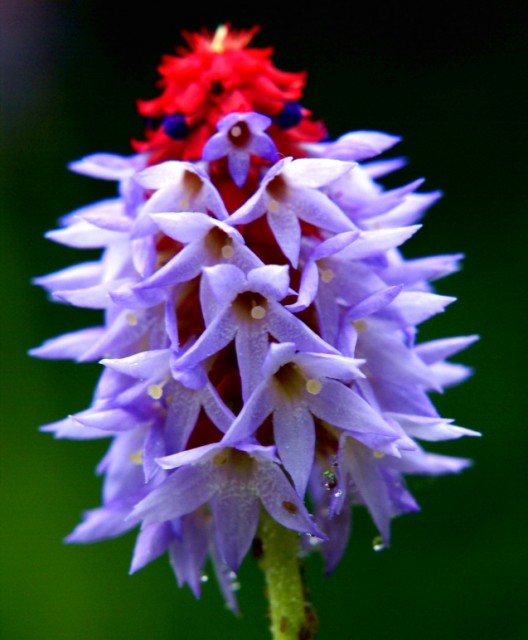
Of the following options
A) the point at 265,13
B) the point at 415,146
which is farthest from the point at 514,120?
the point at 265,13

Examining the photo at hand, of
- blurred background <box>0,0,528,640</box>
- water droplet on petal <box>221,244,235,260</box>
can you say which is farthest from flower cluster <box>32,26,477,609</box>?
blurred background <box>0,0,528,640</box>

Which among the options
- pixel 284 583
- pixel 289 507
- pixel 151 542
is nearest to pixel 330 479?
pixel 289 507

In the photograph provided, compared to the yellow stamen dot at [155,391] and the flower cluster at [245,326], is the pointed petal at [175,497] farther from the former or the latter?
the yellow stamen dot at [155,391]

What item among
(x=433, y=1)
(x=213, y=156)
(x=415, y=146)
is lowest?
(x=213, y=156)

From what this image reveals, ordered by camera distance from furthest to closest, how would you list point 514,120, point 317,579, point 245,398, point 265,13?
1. point 265,13
2. point 514,120
3. point 317,579
4. point 245,398

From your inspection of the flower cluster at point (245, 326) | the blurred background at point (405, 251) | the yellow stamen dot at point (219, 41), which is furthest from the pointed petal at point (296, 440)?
the blurred background at point (405, 251)

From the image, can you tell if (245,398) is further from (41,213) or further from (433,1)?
(433,1)

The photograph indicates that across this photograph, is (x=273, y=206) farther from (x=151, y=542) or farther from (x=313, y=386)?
(x=151, y=542)
